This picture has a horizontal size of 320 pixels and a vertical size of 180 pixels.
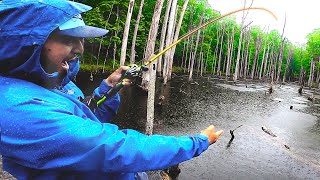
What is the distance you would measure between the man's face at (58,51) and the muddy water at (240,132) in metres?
7.38

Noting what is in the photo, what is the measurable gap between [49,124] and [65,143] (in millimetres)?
115

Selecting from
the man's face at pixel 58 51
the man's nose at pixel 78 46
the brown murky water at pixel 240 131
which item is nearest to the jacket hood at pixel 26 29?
the man's face at pixel 58 51

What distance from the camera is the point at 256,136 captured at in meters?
13.7

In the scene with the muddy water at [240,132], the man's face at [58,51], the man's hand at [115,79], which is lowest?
the muddy water at [240,132]

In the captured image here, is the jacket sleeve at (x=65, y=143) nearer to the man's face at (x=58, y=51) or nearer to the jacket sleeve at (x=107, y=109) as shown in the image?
the man's face at (x=58, y=51)

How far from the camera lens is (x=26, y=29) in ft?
4.46

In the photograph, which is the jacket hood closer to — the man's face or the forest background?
the man's face

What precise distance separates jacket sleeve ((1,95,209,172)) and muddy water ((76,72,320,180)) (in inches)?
292

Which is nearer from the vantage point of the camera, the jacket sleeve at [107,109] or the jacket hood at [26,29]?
the jacket hood at [26,29]

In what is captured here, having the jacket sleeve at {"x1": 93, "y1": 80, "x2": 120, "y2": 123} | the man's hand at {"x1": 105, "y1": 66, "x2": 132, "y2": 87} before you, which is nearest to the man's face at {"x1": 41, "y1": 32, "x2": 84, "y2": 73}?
Answer: the jacket sleeve at {"x1": 93, "y1": 80, "x2": 120, "y2": 123}

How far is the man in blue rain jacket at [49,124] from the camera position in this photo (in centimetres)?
129

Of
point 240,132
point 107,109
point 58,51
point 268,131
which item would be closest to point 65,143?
point 58,51

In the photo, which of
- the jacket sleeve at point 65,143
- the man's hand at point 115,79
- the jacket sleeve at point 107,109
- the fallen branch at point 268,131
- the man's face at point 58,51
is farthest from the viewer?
the fallen branch at point 268,131

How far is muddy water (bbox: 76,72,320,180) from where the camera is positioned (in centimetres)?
959
